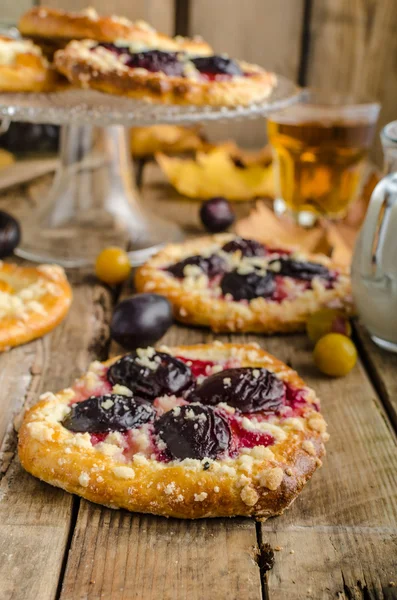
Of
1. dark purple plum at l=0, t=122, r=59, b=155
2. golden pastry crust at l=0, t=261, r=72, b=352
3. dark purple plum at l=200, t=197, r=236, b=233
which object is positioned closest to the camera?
golden pastry crust at l=0, t=261, r=72, b=352

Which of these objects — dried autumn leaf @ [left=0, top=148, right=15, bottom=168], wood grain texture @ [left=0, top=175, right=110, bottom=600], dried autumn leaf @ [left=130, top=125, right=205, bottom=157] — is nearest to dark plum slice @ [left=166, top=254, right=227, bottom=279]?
wood grain texture @ [left=0, top=175, right=110, bottom=600]

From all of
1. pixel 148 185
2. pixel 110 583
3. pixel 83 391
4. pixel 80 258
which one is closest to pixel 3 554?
pixel 110 583

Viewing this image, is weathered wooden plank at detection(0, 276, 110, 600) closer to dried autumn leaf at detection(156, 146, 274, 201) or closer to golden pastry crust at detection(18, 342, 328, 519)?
golden pastry crust at detection(18, 342, 328, 519)

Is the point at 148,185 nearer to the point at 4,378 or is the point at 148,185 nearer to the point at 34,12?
the point at 34,12

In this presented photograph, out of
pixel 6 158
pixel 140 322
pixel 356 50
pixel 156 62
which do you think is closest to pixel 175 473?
pixel 140 322

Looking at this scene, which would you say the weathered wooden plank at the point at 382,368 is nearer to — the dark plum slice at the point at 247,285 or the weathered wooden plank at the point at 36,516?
the dark plum slice at the point at 247,285

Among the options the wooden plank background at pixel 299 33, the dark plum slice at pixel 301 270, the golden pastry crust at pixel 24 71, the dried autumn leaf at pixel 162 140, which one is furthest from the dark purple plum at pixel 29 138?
the dark plum slice at pixel 301 270
